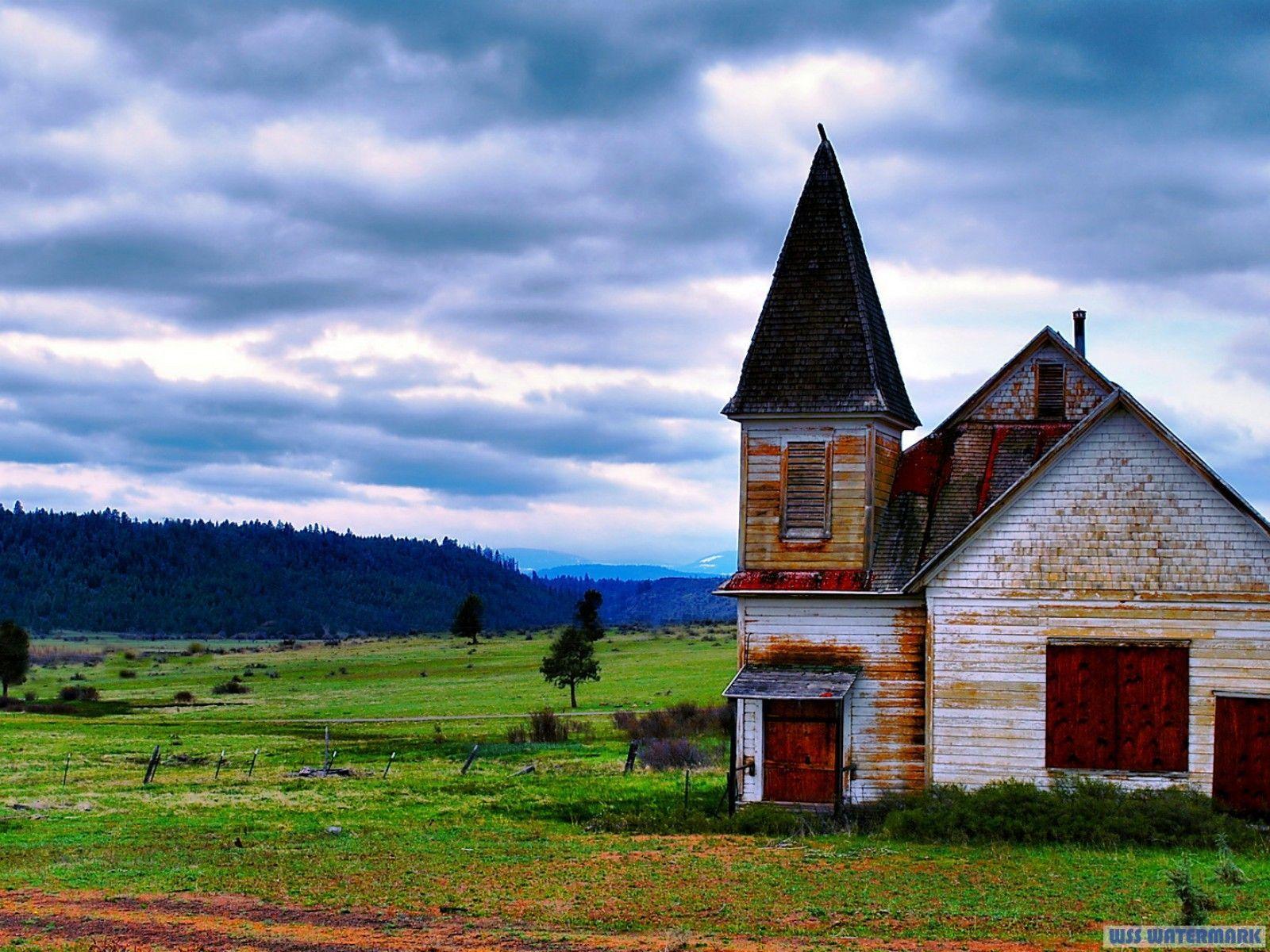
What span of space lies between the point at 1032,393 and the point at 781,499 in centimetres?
569

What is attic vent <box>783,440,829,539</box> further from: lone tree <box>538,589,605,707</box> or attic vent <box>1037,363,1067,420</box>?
lone tree <box>538,589,605,707</box>

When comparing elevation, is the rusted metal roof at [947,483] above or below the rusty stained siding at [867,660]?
above

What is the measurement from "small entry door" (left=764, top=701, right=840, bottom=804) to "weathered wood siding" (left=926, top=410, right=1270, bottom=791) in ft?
6.78

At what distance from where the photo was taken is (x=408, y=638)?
6068 inches

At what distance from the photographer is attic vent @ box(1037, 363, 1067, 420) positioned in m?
28.6

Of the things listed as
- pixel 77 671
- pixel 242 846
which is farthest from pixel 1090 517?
pixel 77 671

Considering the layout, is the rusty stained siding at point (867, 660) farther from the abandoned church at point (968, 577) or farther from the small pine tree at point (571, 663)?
the small pine tree at point (571, 663)

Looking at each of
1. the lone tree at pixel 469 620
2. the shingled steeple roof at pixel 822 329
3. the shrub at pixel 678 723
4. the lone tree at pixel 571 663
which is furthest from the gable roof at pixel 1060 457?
the lone tree at pixel 469 620

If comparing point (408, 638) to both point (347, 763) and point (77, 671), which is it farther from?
point (347, 763)

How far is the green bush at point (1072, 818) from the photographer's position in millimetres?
22703

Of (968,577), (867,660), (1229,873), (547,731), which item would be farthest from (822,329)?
(547,731)

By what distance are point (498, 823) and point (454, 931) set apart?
37.2ft

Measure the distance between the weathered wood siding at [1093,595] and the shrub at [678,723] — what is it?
2255 centimetres

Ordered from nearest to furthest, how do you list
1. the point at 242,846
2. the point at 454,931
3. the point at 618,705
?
1. the point at 454,931
2. the point at 242,846
3. the point at 618,705
